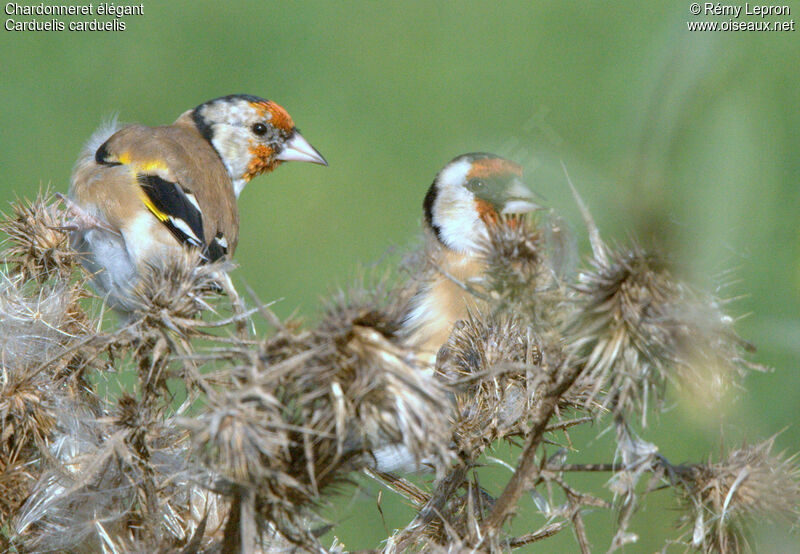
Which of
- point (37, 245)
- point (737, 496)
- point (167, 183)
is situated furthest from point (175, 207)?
point (737, 496)

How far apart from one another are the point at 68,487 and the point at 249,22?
15.0 ft

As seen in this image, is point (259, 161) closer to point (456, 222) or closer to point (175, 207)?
point (175, 207)

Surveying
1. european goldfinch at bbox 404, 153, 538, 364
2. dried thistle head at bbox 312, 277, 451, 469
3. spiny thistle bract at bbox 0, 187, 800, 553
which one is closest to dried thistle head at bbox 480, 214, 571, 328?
spiny thistle bract at bbox 0, 187, 800, 553

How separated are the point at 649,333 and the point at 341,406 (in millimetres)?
343

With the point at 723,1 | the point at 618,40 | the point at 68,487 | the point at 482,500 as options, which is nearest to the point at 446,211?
the point at 482,500

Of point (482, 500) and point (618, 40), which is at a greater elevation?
point (618, 40)

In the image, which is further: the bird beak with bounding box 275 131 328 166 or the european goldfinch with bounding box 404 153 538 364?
the bird beak with bounding box 275 131 328 166

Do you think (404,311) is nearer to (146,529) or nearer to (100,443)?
(146,529)

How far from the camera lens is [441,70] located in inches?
217

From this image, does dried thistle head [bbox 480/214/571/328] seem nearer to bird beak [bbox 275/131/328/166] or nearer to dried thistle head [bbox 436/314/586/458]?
dried thistle head [bbox 436/314/586/458]

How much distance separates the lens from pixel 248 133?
→ 10.5 ft

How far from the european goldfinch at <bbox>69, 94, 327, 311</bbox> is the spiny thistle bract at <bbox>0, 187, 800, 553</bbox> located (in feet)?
2.01

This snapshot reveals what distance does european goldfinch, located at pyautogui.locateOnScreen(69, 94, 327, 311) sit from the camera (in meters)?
2.29

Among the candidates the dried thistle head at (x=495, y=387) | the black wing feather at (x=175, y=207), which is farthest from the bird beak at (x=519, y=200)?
the black wing feather at (x=175, y=207)
